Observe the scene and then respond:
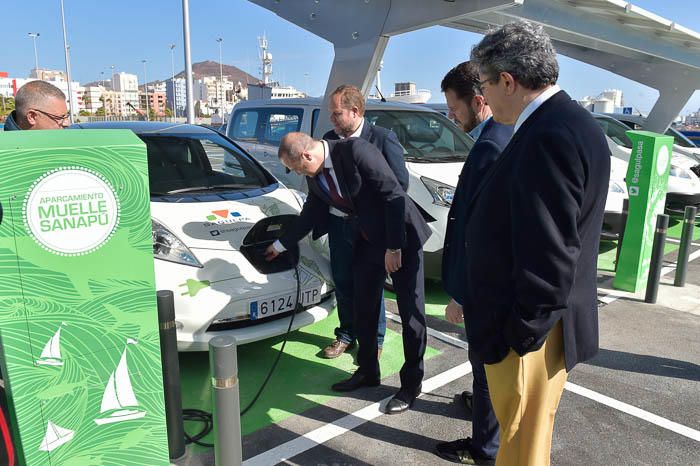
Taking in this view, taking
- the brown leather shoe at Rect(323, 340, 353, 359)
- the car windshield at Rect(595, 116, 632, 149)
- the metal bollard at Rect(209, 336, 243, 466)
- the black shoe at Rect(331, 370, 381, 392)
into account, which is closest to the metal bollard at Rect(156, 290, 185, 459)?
the metal bollard at Rect(209, 336, 243, 466)

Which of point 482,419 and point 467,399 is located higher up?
point 482,419

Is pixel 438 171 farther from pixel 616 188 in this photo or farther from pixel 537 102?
pixel 537 102

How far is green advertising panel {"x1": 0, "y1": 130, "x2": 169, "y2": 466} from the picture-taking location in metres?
1.84

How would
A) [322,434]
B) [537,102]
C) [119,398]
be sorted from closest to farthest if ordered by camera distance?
[537,102], [119,398], [322,434]

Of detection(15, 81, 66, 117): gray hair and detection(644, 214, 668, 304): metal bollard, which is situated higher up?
detection(15, 81, 66, 117): gray hair

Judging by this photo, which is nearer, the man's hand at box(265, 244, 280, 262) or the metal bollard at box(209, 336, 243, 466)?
the metal bollard at box(209, 336, 243, 466)

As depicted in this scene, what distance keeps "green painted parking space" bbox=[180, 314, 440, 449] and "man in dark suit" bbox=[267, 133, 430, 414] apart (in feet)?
0.88

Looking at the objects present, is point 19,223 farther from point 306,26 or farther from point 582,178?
point 306,26

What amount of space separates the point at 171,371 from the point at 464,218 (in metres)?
1.55

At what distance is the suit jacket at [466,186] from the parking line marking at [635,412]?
158 centimetres

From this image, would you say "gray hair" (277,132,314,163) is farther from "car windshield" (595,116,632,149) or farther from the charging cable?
"car windshield" (595,116,632,149)

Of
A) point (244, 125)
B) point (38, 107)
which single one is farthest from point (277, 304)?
point (244, 125)

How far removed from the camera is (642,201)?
529cm

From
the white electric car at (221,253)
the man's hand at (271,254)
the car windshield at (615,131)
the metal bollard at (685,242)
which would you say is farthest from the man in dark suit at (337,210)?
the car windshield at (615,131)
